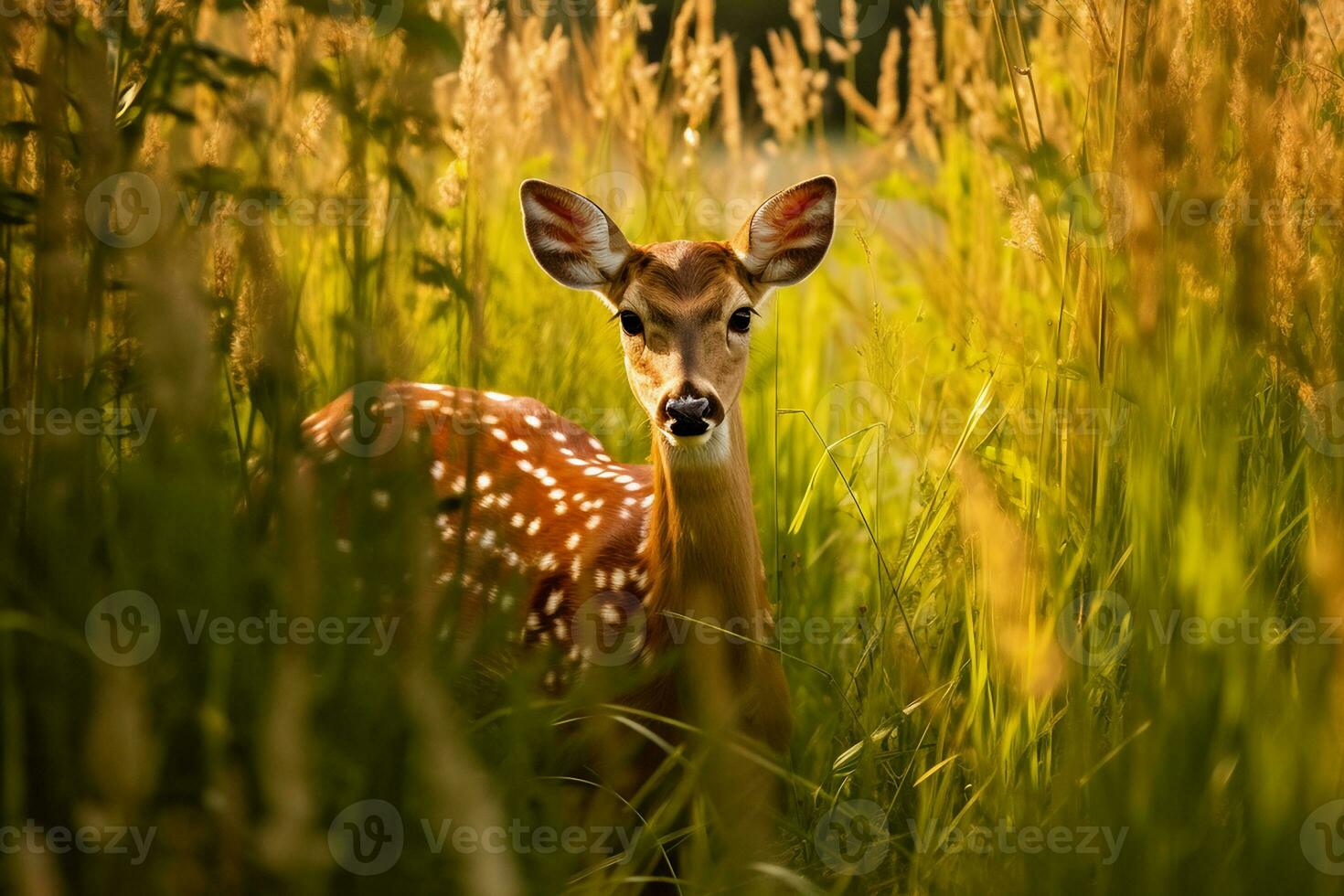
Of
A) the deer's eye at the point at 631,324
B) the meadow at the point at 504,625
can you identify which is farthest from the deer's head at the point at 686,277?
the meadow at the point at 504,625

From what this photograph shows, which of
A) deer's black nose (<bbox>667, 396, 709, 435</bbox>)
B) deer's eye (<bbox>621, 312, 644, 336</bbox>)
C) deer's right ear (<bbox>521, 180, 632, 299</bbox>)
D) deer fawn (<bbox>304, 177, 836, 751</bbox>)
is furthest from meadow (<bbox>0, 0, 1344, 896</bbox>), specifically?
deer's eye (<bbox>621, 312, 644, 336</bbox>)

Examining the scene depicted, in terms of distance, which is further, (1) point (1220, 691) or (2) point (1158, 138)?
(2) point (1158, 138)

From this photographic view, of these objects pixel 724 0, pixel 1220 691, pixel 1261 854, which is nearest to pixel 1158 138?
pixel 1220 691

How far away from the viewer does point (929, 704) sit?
2898 mm

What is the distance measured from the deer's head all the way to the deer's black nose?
73 mm

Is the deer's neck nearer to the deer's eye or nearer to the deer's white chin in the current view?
the deer's white chin

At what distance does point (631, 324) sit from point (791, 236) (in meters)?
0.51

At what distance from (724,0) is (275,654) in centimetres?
1986

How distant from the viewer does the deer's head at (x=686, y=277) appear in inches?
132

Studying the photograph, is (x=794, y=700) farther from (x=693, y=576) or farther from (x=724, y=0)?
(x=724, y=0)

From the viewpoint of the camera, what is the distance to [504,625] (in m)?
2.04

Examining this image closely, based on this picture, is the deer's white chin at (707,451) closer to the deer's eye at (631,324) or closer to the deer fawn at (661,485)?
the deer fawn at (661,485)

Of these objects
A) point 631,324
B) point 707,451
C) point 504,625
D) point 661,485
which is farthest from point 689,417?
point 504,625

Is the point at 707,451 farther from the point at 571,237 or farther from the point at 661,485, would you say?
the point at 571,237
